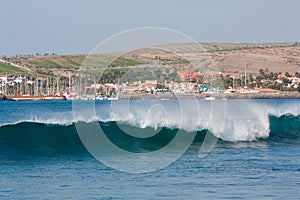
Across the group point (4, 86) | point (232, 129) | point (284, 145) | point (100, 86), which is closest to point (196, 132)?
point (232, 129)

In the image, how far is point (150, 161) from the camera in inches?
1069

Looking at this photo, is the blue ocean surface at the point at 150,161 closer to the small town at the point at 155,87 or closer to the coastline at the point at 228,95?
the small town at the point at 155,87

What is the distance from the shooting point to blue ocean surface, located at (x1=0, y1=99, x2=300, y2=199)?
2048 cm

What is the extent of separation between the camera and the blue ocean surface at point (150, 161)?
2048 cm

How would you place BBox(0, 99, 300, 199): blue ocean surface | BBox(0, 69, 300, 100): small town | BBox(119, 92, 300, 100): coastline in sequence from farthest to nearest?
BBox(119, 92, 300, 100): coastline → BBox(0, 69, 300, 100): small town → BBox(0, 99, 300, 199): blue ocean surface

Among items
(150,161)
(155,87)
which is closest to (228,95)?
(155,87)

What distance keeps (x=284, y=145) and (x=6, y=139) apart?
39.3ft

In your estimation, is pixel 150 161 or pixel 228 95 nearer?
pixel 150 161

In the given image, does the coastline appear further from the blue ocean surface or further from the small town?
the blue ocean surface

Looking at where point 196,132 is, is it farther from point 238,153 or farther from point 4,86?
point 4,86

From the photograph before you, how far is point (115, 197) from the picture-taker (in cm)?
1958

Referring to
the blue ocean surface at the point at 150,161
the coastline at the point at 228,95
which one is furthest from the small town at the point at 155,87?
the blue ocean surface at the point at 150,161

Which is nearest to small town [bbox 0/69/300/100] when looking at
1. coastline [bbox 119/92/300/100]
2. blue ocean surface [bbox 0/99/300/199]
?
coastline [bbox 119/92/300/100]

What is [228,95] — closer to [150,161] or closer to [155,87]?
[155,87]
